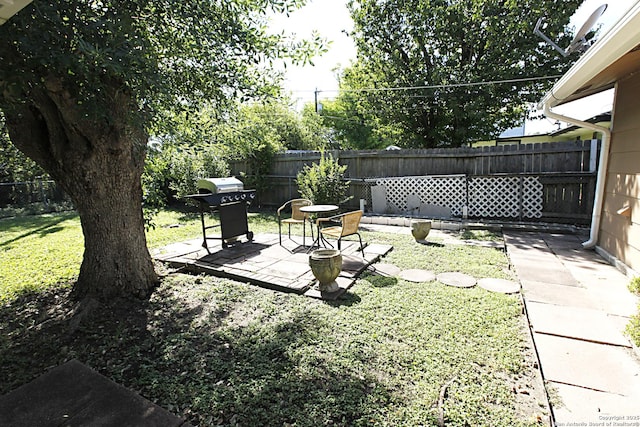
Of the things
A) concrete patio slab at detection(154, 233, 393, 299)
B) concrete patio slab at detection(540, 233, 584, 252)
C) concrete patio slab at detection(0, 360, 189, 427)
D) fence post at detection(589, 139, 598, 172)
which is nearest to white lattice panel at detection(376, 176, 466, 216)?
concrete patio slab at detection(540, 233, 584, 252)

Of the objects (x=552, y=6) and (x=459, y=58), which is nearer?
(x=552, y=6)

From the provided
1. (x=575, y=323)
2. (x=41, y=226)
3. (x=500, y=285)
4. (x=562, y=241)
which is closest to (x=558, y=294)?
(x=500, y=285)

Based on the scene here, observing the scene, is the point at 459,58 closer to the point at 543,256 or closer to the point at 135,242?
the point at 543,256

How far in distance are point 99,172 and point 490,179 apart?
7575 millimetres

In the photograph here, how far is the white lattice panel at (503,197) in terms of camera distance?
22.7 ft

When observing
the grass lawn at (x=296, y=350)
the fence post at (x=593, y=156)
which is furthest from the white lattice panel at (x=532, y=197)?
the grass lawn at (x=296, y=350)

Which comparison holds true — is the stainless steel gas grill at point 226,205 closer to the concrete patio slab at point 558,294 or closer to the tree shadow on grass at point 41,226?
the concrete patio slab at point 558,294

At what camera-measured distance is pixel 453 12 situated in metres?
9.47

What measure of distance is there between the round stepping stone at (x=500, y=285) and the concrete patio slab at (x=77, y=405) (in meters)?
3.35

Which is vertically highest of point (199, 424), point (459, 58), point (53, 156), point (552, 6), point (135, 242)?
point (552, 6)

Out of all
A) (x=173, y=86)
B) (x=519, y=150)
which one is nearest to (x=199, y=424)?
(x=173, y=86)

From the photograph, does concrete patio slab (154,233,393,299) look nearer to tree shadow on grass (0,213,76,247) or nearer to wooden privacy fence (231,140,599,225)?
wooden privacy fence (231,140,599,225)

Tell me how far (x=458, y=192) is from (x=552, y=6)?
20.2 feet

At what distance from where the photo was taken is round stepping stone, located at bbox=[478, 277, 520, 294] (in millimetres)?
3526
